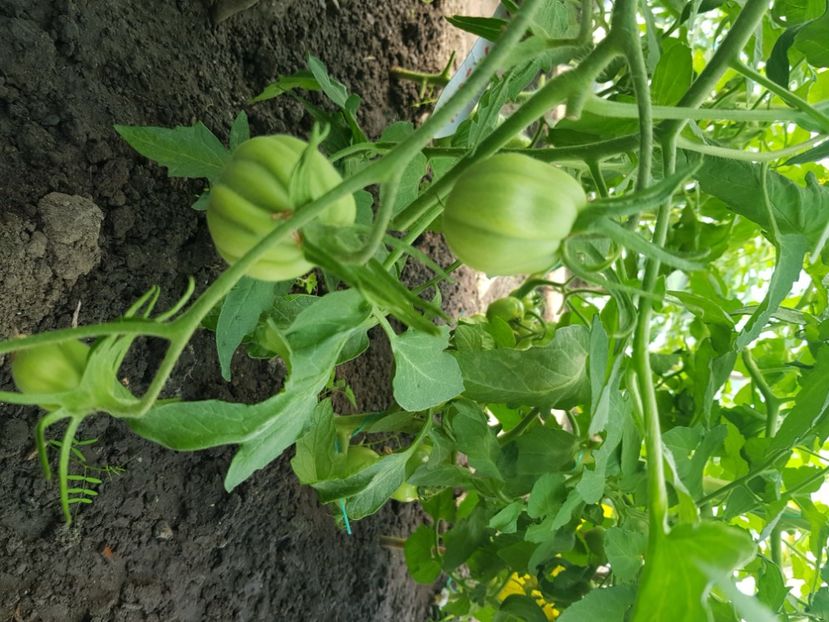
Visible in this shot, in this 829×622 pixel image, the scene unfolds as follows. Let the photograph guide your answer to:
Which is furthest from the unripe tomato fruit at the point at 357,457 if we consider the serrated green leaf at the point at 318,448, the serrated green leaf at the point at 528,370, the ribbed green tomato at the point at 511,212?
the ribbed green tomato at the point at 511,212

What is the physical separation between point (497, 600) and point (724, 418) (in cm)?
69

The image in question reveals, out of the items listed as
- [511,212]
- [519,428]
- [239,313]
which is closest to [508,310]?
[519,428]

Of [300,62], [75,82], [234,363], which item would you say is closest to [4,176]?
[75,82]

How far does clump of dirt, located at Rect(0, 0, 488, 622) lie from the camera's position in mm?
846

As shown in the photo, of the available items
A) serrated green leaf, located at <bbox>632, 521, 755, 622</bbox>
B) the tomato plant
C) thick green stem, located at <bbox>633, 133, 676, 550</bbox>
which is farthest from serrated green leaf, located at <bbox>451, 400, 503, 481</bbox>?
serrated green leaf, located at <bbox>632, 521, 755, 622</bbox>

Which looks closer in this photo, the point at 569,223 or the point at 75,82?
the point at 569,223

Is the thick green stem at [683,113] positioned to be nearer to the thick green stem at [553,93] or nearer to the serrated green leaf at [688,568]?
the thick green stem at [553,93]

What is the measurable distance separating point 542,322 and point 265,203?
0.95 m

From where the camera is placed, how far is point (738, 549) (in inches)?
15.9

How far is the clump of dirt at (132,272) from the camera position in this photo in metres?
0.85

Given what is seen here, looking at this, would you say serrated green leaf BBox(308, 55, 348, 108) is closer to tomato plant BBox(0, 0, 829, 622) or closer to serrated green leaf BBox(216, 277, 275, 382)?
tomato plant BBox(0, 0, 829, 622)

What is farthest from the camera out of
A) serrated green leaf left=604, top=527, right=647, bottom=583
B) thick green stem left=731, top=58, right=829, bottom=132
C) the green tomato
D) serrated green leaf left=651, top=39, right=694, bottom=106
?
the green tomato

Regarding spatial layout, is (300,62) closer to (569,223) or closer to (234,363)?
(234,363)

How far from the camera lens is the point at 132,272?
0.94 meters
